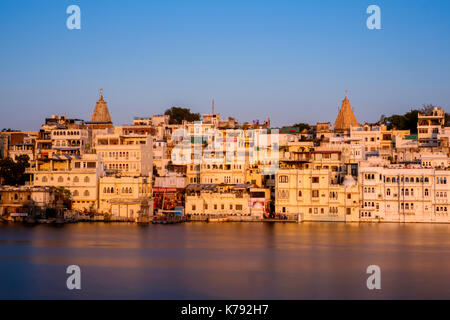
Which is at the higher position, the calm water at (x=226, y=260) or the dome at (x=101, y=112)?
the dome at (x=101, y=112)

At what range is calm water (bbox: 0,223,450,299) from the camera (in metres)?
26.7

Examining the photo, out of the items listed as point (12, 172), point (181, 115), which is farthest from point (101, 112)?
point (12, 172)

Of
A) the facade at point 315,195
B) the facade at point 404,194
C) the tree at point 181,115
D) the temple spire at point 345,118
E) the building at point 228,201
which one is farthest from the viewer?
the tree at point 181,115

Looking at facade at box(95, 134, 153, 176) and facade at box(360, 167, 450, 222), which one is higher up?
facade at box(95, 134, 153, 176)

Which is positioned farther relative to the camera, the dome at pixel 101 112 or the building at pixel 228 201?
the dome at pixel 101 112

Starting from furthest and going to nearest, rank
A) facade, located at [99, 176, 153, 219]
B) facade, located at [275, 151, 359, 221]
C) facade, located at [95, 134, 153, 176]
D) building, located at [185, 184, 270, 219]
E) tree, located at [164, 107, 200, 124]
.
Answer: tree, located at [164, 107, 200, 124], facade, located at [95, 134, 153, 176], building, located at [185, 184, 270, 219], facade, located at [99, 176, 153, 219], facade, located at [275, 151, 359, 221]

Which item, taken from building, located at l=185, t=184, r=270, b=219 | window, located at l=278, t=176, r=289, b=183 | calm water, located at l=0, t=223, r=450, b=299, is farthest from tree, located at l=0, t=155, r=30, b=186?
window, located at l=278, t=176, r=289, b=183

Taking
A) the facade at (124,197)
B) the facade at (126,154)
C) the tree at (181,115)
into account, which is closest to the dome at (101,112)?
the tree at (181,115)

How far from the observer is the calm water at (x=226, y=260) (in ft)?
87.5

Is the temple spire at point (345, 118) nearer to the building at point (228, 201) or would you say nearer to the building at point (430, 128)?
the building at point (430, 128)

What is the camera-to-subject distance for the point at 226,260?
3309cm

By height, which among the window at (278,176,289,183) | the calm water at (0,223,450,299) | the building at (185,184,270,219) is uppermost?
the window at (278,176,289,183)

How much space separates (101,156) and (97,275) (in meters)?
26.1

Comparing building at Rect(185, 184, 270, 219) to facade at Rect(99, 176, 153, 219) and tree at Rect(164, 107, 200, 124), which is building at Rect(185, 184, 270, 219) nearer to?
facade at Rect(99, 176, 153, 219)
